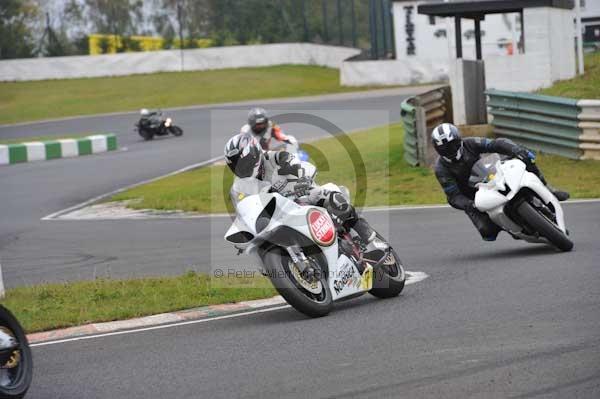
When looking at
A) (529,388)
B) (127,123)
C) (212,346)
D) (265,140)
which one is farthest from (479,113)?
(127,123)

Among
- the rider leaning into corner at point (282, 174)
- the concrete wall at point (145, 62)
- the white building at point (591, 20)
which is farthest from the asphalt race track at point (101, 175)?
the concrete wall at point (145, 62)

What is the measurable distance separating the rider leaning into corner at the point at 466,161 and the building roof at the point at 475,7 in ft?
38.5

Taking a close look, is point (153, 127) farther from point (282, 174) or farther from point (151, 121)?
point (282, 174)

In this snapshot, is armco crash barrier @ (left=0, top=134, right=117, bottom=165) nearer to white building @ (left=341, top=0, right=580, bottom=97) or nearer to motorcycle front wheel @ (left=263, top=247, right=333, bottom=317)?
white building @ (left=341, top=0, right=580, bottom=97)

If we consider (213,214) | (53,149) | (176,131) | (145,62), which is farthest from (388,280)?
(145,62)

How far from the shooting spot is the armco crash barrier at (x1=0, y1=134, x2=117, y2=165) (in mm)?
29473

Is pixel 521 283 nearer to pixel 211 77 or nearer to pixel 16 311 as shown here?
pixel 16 311

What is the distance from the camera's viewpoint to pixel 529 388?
5738mm

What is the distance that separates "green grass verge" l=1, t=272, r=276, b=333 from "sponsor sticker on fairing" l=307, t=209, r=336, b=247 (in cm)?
156

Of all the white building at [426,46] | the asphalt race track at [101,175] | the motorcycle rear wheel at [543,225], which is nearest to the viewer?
the motorcycle rear wheel at [543,225]

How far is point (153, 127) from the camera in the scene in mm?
Result: 32312

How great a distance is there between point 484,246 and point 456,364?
5.64 metres

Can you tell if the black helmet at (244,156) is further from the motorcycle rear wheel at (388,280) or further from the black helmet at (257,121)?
the black helmet at (257,121)

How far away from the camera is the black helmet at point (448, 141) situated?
10805mm
